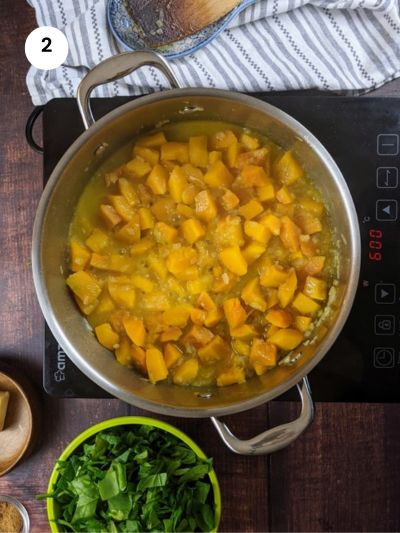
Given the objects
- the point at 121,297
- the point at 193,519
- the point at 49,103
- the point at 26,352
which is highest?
the point at 49,103

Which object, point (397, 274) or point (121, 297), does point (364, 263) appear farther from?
point (121, 297)

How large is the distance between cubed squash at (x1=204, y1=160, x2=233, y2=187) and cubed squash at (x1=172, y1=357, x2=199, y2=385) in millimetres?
335

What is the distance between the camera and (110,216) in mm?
1223

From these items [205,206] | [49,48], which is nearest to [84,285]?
[205,206]

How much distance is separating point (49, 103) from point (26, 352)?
51 centimetres

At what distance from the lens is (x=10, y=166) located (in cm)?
136

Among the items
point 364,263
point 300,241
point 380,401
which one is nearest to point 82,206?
point 300,241

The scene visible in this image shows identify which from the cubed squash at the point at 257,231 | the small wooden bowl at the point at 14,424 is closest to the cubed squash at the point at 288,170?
the cubed squash at the point at 257,231

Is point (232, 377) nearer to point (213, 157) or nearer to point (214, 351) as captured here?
point (214, 351)

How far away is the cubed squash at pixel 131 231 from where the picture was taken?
1212mm

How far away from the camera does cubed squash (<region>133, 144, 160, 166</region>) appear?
1.24 metres

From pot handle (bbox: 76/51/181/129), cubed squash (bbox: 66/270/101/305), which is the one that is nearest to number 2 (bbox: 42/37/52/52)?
pot handle (bbox: 76/51/181/129)

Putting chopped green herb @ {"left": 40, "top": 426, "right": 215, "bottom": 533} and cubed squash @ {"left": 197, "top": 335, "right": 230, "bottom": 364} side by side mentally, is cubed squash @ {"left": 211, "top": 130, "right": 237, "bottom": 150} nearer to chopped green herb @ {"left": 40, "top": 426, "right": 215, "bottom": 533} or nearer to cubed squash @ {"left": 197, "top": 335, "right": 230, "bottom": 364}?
cubed squash @ {"left": 197, "top": 335, "right": 230, "bottom": 364}

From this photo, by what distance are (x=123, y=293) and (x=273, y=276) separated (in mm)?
282
